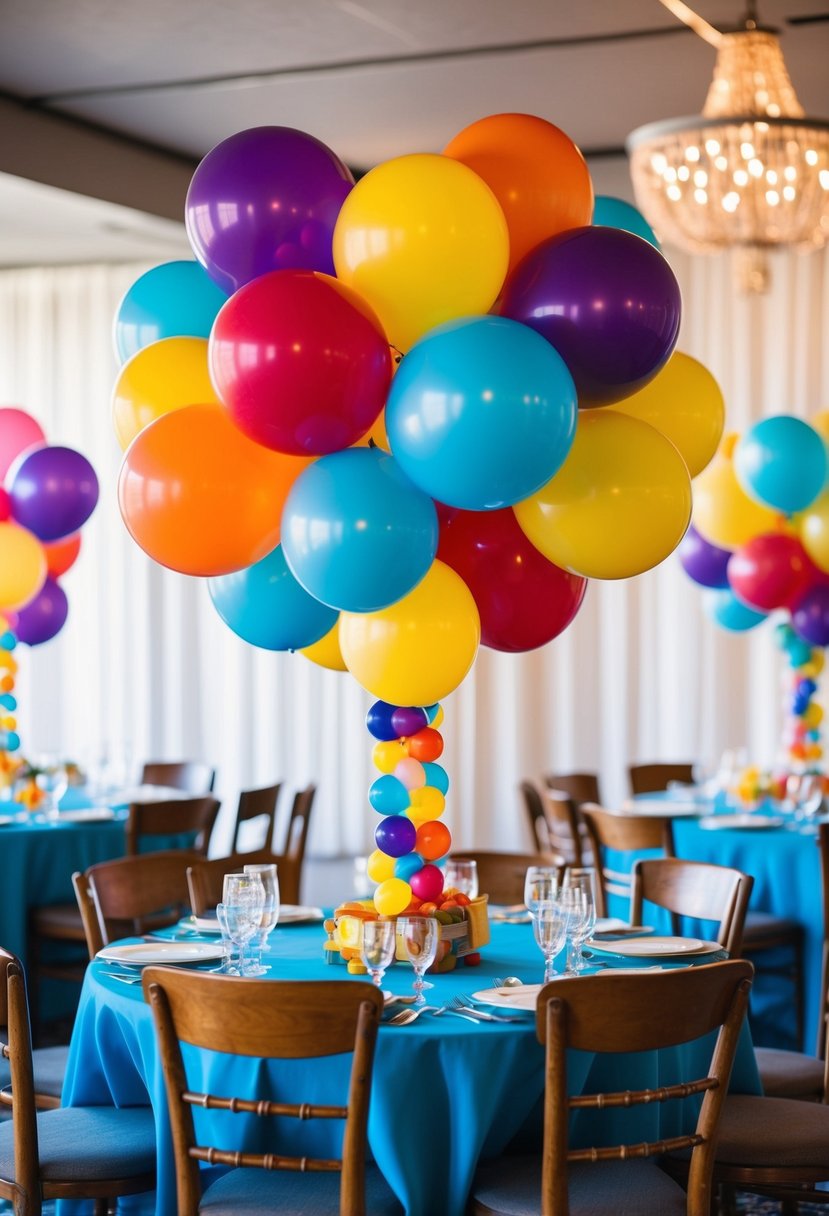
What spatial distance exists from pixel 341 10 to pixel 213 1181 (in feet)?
13.5

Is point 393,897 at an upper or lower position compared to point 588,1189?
upper

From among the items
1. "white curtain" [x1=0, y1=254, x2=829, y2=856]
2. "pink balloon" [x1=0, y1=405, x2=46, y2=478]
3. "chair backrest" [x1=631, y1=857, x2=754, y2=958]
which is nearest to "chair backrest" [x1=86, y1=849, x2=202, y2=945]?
"chair backrest" [x1=631, y1=857, x2=754, y2=958]

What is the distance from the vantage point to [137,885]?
3818 mm

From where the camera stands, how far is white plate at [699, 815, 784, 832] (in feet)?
17.1

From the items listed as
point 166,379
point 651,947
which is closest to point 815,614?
point 651,947

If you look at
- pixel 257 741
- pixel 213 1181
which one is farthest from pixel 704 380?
pixel 257 741

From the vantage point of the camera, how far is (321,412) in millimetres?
2742

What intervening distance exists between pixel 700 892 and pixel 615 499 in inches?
48.4

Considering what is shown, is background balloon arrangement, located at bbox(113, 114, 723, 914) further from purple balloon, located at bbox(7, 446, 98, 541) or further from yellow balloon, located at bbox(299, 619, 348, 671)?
purple balloon, located at bbox(7, 446, 98, 541)

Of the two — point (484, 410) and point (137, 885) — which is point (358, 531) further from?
point (137, 885)

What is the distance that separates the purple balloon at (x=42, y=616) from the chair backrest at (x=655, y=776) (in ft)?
8.34

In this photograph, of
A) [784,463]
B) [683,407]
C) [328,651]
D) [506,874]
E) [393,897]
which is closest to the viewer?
[393,897]

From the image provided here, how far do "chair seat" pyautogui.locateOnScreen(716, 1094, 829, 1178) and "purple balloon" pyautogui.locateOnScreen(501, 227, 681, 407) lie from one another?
4.71ft

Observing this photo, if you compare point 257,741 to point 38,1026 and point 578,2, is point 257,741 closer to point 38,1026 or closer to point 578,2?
point 38,1026
